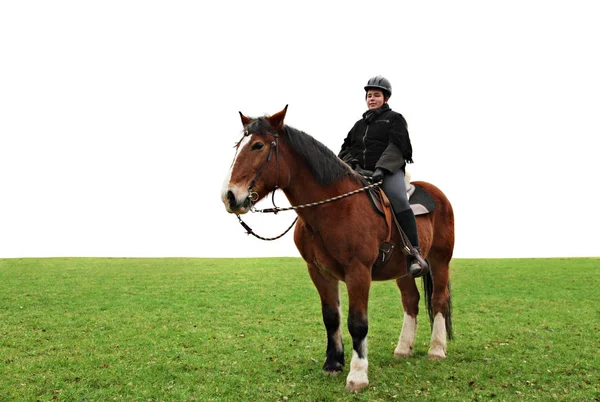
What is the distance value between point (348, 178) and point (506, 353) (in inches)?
184

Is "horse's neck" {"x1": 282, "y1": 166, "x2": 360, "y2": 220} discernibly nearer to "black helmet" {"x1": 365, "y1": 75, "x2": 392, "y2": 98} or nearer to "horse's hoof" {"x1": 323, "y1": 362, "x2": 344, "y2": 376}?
"black helmet" {"x1": 365, "y1": 75, "x2": 392, "y2": 98}

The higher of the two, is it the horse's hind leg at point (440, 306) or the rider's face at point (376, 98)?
the rider's face at point (376, 98)

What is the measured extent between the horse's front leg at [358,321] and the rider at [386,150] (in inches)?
38.6

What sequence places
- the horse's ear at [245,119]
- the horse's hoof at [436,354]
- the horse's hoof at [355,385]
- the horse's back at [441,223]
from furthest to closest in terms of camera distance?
the horse's back at [441,223]
the horse's hoof at [436,354]
the horse's hoof at [355,385]
the horse's ear at [245,119]

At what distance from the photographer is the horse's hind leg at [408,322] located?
7.61 metres

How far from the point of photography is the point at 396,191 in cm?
631

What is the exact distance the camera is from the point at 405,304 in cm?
771

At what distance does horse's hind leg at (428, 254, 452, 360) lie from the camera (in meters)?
7.52

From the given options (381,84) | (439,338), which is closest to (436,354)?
(439,338)

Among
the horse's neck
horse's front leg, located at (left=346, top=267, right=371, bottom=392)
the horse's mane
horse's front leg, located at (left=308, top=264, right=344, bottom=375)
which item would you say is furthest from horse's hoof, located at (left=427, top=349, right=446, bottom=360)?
the horse's mane

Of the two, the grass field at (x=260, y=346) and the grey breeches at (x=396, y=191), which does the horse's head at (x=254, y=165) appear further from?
the grass field at (x=260, y=346)

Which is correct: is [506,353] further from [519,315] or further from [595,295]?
[595,295]

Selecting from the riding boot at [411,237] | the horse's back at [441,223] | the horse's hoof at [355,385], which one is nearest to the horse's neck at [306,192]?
the riding boot at [411,237]

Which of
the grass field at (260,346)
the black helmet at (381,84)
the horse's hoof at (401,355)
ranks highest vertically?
the black helmet at (381,84)
